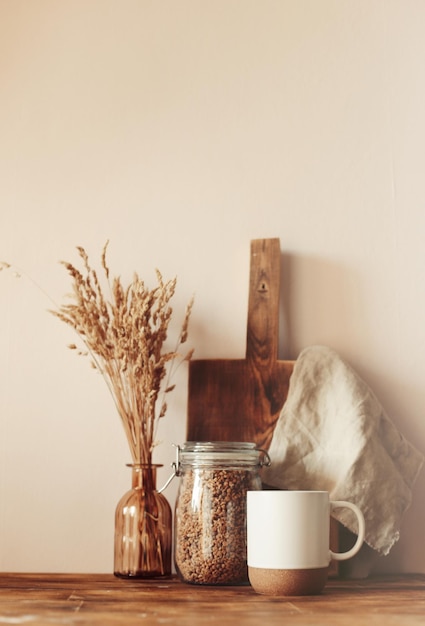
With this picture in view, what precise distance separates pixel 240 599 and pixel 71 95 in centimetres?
96

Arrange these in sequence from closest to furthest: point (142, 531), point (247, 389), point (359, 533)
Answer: point (359, 533) < point (142, 531) < point (247, 389)

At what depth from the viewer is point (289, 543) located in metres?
1.05

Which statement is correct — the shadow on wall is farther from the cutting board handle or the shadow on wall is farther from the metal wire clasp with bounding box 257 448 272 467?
the metal wire clasp with bounding box 257 448 272 467

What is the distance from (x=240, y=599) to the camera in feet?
3.40

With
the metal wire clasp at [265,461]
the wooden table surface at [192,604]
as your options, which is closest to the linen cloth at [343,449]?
the metal wire clasp at [265,461]

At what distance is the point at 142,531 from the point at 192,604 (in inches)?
9.9

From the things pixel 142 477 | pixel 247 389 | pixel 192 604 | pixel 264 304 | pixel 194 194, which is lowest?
pixel 192 604

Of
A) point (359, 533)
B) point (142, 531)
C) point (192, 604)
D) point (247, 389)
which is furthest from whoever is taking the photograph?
point (247, 389)

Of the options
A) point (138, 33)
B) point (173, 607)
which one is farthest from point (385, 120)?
point (173, 607)

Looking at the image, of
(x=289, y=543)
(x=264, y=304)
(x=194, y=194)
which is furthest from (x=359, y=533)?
(x=194, y=194)

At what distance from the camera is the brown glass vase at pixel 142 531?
4.03ft

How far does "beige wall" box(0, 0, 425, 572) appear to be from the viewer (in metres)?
1.37

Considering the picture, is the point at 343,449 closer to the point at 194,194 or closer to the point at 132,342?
the point at 132,342

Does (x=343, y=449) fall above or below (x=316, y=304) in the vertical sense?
below
